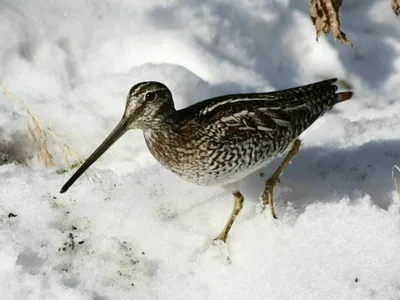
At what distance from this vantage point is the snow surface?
404cm

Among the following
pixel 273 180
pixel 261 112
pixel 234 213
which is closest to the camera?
pixel 261 112

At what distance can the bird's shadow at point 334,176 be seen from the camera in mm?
4672

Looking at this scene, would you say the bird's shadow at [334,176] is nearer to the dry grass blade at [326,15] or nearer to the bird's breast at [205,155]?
the bird's breast at [205,155]

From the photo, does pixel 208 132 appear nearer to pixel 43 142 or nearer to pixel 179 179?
pixel 179 179

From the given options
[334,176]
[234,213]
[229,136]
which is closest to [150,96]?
[229,136]

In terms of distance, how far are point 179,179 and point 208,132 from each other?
80 centimetres

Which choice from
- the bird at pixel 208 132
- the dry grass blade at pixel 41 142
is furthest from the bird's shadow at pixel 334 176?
the dry grass blade at pixel 41 142

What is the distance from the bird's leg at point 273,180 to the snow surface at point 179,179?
10cm

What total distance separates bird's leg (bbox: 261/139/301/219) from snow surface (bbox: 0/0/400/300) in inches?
3.9

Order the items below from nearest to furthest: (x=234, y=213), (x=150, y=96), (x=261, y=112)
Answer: (x=150, y=96) → (x=261, y=112) → (x=234, y=213)

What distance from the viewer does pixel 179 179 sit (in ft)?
16.0

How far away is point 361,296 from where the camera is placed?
3.83m

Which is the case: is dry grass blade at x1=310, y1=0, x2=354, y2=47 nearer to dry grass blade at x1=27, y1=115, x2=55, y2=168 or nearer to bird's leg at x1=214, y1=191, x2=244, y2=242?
bird's leg at x1=214, y1=191, x2=244, y2=242

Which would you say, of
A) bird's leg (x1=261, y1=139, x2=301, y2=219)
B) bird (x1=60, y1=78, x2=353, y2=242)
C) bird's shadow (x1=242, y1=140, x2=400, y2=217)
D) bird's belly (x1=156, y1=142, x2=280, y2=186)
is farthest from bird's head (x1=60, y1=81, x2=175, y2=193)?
bird's shadow (x1=242, y1=140, x2=400, y2=217)
